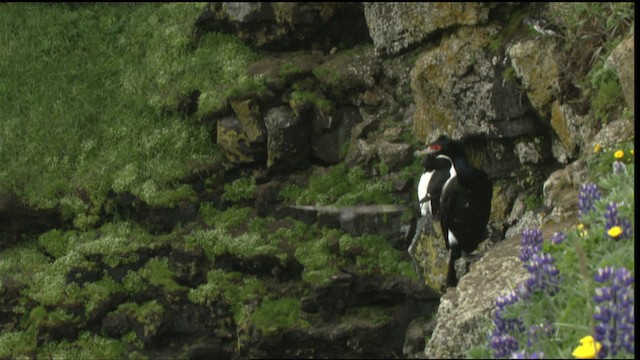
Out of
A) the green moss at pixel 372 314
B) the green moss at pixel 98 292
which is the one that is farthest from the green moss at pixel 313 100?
the green moss at pixel 98 292

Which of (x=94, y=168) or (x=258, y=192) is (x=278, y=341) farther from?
(x=94, y=168)

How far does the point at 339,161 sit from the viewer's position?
552 inches

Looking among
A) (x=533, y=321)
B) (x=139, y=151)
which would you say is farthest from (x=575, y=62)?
(x=139, y=151)

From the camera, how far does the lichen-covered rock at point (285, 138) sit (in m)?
13.8

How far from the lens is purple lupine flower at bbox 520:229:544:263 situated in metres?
4.75

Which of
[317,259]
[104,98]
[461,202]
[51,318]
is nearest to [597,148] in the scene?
[461,202]

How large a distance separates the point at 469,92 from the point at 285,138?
3.59 meters

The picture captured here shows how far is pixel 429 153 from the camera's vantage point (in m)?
10.1

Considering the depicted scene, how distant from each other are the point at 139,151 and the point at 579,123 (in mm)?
7801

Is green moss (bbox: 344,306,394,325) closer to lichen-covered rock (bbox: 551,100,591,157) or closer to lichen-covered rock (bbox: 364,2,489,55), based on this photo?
lichen-covered rock (bbox: 551,100,591,157)

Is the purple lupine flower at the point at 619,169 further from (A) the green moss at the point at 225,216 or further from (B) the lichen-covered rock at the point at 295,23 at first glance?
(B) the lichen-covered rock at the point at 295,23

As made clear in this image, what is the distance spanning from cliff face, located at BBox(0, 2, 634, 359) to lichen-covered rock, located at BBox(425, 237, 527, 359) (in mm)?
3431

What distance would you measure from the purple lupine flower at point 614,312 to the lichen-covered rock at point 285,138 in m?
9.93

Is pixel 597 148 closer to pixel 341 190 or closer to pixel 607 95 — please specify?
pixel 607 95
